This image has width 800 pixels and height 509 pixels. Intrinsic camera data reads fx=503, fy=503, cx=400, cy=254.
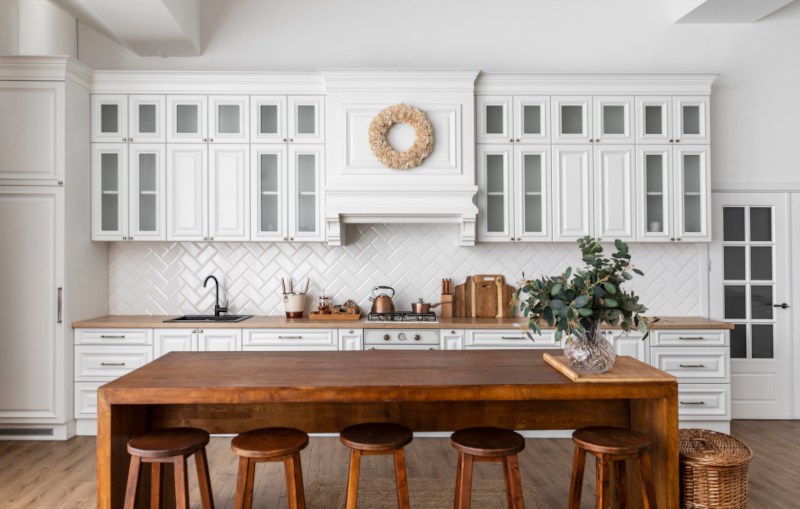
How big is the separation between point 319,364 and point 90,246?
111 inches

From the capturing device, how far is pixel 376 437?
2111mm

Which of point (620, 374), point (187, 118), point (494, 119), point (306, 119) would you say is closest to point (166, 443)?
point (620, 374)

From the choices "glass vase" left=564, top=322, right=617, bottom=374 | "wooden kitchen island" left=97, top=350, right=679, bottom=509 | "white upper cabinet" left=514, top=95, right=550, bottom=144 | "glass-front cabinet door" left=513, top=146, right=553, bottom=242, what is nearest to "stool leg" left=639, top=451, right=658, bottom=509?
"wooden kitchen island" left=97, top=350, right=679, bottom=509

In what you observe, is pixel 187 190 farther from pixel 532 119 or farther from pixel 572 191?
pixel 572 191

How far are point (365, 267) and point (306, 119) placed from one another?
1.36 meters

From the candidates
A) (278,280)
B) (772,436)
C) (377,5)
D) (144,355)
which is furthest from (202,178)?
(772,436)

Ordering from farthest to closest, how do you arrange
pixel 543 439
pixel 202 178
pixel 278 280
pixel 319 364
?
pixel 278 280, pixel 202 178, pixel 543 439, pixel 319 364

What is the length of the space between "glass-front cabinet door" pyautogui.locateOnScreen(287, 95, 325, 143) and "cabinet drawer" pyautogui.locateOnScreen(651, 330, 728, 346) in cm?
311

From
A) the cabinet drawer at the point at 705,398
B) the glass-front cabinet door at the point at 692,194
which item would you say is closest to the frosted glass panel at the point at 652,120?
the glass-front cabinet door at the point at 692,194

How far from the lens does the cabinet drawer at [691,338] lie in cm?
391

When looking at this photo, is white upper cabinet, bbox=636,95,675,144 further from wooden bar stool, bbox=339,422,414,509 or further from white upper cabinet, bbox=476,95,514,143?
wooden bar stool, bbox=339,422,414,509

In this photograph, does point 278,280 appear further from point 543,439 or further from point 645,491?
point 645,491

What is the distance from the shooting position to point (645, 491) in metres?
2.11

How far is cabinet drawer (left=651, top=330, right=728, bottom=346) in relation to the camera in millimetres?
3914
